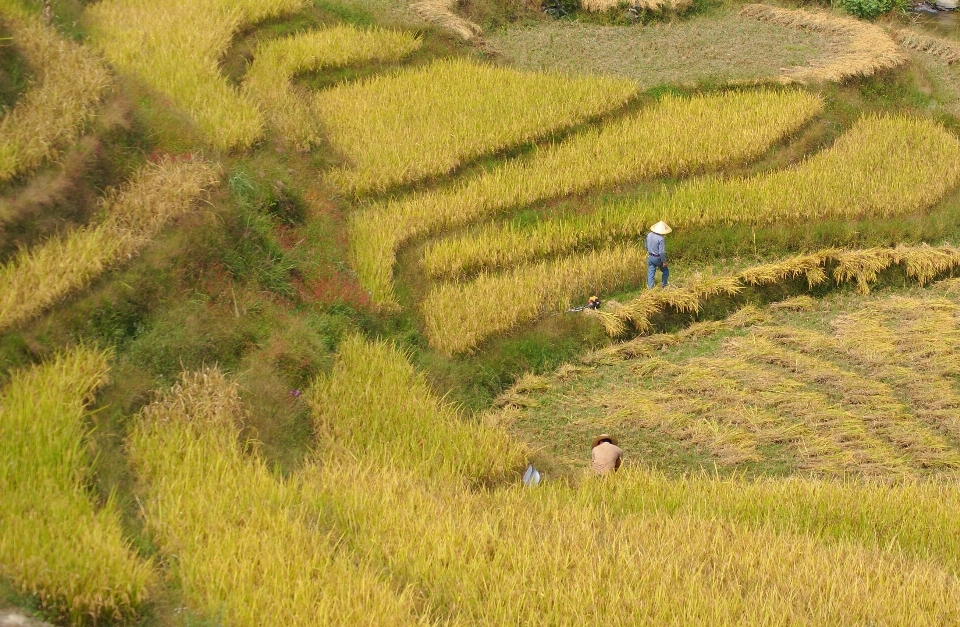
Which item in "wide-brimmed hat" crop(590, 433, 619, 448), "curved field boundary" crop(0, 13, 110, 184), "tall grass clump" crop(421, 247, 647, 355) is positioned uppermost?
"curved field boundary" crop(0, 13, 110, 184)

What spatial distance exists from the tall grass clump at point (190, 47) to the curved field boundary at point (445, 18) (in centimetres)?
190

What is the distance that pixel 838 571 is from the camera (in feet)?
19.0

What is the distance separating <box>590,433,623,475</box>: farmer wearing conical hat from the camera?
7457 mm

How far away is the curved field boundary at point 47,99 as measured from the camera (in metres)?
7.76

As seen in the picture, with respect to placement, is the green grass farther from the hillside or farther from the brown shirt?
the brown shirt

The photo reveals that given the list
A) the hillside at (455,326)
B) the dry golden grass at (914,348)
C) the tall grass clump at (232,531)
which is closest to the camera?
the tall grass clump at (232,531)

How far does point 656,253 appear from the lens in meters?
9.77

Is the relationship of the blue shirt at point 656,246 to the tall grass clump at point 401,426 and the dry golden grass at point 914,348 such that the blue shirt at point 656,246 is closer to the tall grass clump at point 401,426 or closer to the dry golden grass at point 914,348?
the dry golden grass at point 914,348

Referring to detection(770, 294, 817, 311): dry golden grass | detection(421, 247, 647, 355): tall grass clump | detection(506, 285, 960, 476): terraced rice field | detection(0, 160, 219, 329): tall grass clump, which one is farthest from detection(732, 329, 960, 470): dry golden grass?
detection(0, 160, 219, 329): tall grass clump

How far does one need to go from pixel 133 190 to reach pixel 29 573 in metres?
4.03

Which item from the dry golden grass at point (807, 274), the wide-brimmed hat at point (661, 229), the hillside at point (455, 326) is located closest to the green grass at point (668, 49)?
the hillside at point (455, 326)

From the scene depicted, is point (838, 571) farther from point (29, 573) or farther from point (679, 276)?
point (679, 276)

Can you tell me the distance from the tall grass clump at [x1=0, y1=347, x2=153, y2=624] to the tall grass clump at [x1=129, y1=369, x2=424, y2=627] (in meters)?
0.28

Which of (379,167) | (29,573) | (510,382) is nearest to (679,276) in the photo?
(510,382)
